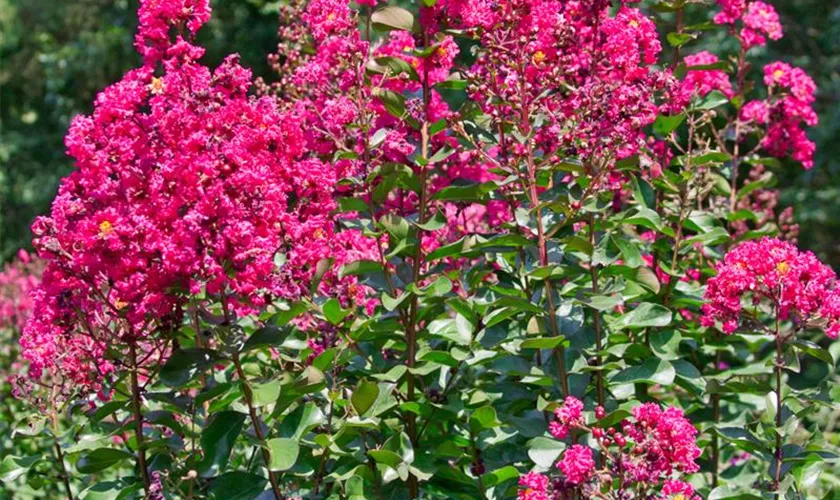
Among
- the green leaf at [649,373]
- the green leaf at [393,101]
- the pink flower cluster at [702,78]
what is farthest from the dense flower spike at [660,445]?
the pink flower cluster at [702,78]

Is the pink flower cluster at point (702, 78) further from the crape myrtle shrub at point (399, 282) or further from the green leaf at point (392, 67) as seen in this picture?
the green leaf at point (392, 67)

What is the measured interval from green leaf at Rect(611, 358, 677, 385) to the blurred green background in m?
7.25

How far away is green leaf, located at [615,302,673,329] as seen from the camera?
8.65 ft

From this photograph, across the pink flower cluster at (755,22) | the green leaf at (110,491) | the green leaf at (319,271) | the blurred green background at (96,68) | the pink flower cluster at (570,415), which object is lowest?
the blurred green background at (96,68)

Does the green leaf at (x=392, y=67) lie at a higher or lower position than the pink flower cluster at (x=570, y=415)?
higher

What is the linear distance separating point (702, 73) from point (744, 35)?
0.28 metres

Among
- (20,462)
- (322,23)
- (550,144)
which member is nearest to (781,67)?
(550,144)

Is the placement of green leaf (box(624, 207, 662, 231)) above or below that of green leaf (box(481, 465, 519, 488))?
above

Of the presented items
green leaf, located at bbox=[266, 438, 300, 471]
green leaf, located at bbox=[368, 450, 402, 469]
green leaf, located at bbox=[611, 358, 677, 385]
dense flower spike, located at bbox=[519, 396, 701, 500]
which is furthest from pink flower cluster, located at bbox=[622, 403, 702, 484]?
green leaf, located at bbox=[266, 438, 300, 471]

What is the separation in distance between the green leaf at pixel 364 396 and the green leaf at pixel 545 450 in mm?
364

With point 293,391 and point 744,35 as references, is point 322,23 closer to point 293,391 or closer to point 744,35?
point 293,391

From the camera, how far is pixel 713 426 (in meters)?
2.72

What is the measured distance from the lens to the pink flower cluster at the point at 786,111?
11.8ft

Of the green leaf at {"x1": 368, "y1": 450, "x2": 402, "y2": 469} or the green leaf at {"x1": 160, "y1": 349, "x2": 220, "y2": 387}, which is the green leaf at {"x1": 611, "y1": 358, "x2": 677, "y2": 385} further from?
the green leaf at {"x1": 160, "y1": 349, "x2": 220, "y2": 387}
